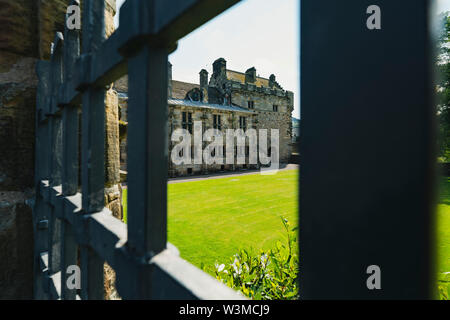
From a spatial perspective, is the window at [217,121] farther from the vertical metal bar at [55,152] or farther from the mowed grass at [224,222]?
the vertical metal bar at [55,152]

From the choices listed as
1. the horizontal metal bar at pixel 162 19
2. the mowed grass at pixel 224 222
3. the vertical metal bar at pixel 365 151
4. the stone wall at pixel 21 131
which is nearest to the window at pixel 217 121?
the mowed grass at pixel 224 222

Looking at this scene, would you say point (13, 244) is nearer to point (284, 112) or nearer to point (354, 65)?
point (354, 65)

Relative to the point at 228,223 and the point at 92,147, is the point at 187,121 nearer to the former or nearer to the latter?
the point at 228,223

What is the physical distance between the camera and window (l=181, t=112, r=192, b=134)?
70.5 feet

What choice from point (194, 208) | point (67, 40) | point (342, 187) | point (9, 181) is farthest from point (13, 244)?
point (194, 208)

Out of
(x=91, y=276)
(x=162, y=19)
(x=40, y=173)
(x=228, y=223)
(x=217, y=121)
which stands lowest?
(x=228, y=223)

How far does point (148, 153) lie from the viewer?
0.77 meters

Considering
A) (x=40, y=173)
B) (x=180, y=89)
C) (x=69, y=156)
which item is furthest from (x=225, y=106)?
(x=69, y=156)

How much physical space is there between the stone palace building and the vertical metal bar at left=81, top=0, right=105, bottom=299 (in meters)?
17.4

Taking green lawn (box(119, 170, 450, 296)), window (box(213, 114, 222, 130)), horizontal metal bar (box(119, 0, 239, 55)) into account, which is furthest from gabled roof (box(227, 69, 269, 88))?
horizontal metal bar (box(119, 0, 239, 55))

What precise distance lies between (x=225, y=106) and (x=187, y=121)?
232 inches

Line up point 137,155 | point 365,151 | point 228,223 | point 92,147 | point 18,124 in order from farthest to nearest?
point 228,223 → point 18,124 → point 92,147 → point 137,155 → point 365,151

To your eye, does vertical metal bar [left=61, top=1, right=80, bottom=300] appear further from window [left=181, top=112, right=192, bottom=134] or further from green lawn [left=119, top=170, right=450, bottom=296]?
window [left=181, top=112, right=192, bottom=134]

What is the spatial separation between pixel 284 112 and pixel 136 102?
108ft
